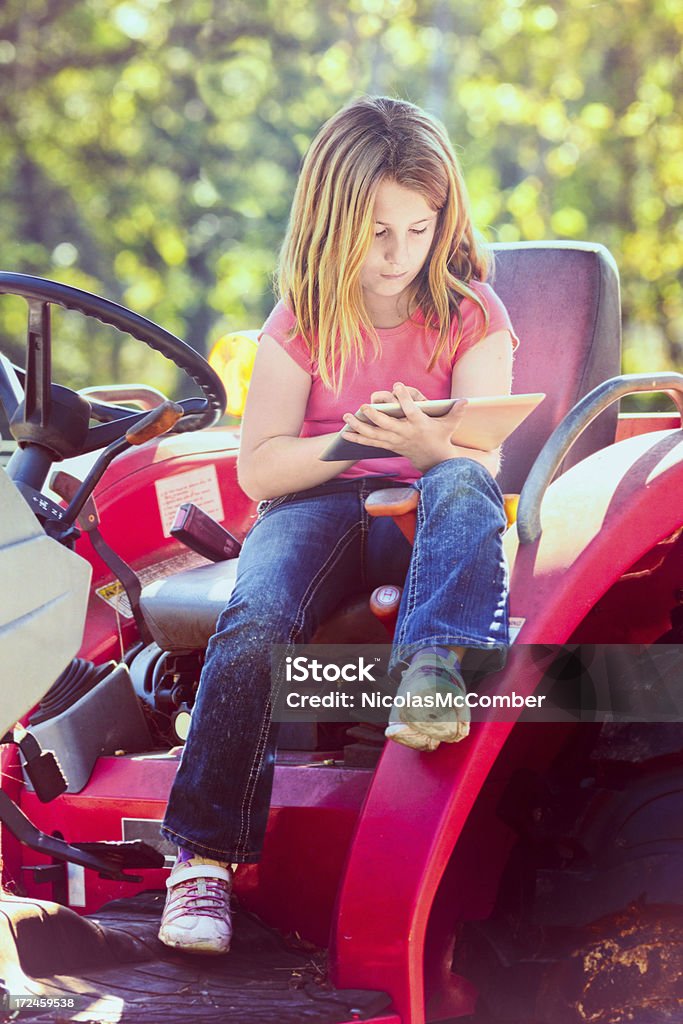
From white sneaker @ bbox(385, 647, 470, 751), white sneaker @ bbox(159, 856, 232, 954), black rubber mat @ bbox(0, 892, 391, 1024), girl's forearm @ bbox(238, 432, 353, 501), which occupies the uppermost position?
girl's forearm @ bbox(238, 432, 353, 501)

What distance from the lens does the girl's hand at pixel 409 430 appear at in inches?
66.1

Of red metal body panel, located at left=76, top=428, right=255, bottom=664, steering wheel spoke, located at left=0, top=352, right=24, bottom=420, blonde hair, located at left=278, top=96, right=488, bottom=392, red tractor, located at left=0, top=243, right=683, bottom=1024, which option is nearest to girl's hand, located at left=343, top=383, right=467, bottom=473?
red tractor, located at left=0, top=243, right=683, bottom=1024

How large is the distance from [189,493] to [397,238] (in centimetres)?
76

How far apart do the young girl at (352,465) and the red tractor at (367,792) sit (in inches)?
3.0

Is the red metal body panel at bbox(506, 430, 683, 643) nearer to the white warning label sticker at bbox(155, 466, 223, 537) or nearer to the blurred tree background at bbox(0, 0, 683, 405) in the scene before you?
the white warning label sticker at bbox(155, 466, 223, 537)

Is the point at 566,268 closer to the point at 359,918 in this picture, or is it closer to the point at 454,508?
the point at 454,508

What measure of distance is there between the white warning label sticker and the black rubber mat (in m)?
0.90

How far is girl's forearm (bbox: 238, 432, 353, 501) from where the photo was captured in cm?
187

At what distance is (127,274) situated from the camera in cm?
1507

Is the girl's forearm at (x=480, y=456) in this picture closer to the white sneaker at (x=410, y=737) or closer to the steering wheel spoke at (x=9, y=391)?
the white sneaker at (x=410, y=737)

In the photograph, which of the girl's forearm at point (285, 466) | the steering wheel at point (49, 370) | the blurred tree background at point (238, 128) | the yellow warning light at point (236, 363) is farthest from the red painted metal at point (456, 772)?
the blurred tree background at point (238, 128)

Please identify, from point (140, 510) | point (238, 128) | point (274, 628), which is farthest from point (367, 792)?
point (238, 128)

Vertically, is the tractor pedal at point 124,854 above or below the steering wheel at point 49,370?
below

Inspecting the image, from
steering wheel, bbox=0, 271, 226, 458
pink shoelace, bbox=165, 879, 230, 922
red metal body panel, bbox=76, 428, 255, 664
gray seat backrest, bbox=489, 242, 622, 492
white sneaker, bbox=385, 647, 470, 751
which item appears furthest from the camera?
gray seat backrest, bbox=489, 242, 622, 492
